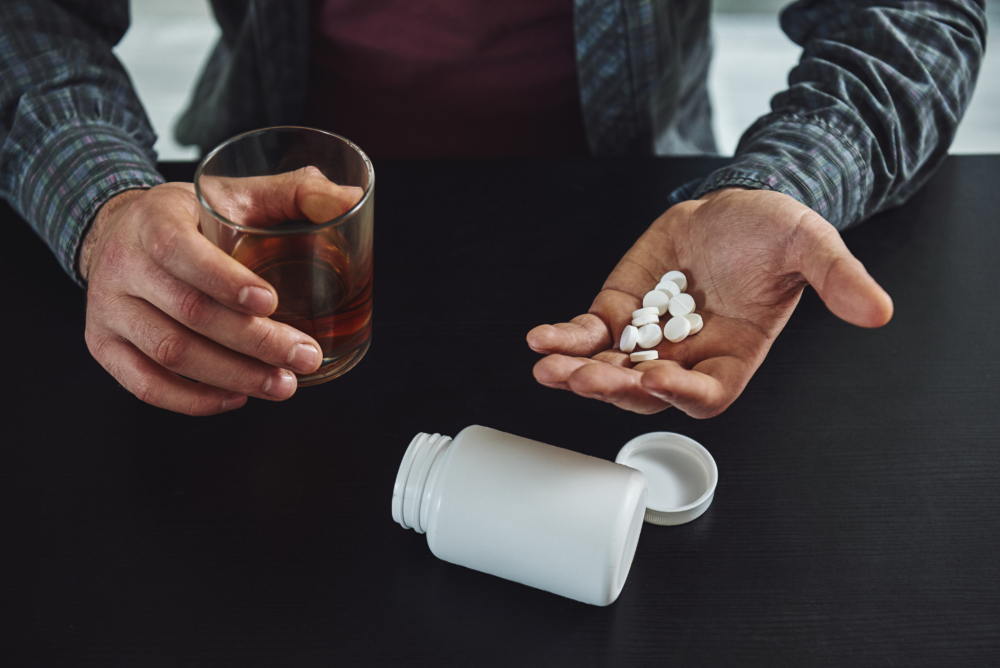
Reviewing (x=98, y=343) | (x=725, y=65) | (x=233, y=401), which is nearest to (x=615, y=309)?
(x=233, y=401)

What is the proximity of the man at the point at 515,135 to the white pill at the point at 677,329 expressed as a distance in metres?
0.01

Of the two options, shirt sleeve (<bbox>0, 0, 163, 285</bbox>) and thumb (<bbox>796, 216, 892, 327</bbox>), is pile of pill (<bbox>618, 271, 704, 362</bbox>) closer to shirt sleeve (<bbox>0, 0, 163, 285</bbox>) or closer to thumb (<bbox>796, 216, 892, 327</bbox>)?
thumb (<bbox>796, 216, 892, 327</bbox>)

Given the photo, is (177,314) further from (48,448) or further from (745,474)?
(745,474)

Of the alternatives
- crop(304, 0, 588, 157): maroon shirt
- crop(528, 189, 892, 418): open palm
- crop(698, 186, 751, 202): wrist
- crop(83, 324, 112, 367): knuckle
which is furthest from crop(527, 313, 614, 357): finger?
crop(304, 0, 588, 157): maroon shirt

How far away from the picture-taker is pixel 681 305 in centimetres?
74

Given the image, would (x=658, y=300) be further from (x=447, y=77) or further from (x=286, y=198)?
(x=447, y=77)

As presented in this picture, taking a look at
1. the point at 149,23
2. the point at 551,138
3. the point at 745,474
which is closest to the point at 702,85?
the point at 551,138

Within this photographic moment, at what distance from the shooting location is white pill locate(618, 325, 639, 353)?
0.71m

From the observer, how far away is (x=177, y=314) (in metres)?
0.64

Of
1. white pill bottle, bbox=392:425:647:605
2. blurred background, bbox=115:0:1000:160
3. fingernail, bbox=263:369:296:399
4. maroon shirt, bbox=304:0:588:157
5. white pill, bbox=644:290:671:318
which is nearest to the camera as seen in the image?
white pill bottle, bbox=392:425:647:605

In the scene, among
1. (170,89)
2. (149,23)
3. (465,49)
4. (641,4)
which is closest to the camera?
(641,4)

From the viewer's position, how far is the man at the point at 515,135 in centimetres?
63

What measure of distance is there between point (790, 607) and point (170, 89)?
277 cm

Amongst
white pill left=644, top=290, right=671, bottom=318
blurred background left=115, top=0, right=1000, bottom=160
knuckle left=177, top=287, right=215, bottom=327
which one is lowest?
blurred background left=115, top=0, right=1000, bottom=160
